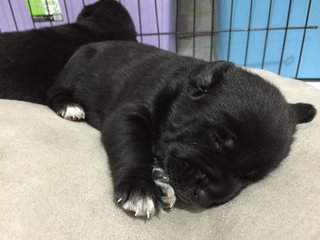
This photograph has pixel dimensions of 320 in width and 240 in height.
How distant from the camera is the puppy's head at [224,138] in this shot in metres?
1.32

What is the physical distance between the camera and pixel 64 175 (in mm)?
1430

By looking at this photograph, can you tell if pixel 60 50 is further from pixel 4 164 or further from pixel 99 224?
pixel 99 224

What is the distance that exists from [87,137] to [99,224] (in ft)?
2.16

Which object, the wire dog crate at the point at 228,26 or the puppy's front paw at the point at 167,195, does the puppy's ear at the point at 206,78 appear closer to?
the puppy's front paw at the point at 167,195

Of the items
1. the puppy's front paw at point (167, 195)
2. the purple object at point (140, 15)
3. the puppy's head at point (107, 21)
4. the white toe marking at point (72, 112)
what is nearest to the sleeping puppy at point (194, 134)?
the puppy's front paw at point (167, 195)

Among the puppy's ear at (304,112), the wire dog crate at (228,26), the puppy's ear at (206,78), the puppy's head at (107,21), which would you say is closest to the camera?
A: the puppy's ear at (206,78)

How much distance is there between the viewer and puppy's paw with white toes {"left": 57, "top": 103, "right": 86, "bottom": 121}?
7.11 ft

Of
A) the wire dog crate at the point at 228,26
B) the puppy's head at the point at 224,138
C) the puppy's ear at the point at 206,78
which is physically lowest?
the wire dog crate at the point at 228,26

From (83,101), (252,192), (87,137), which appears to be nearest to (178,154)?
(252,192)

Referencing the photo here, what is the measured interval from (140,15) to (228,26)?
864 mm

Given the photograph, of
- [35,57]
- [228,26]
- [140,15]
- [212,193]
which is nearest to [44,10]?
[140,15]

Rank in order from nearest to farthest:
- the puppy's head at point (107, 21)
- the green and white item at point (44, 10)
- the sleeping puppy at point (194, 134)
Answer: the sleeping puppy at point (194, 134) → the puppy's head at point (107, 21) → the green and white item at point (44, 10)

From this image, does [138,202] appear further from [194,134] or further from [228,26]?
[228,26]

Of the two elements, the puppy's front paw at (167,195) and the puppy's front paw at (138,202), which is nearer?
the puppy's front paw at (138,202)
